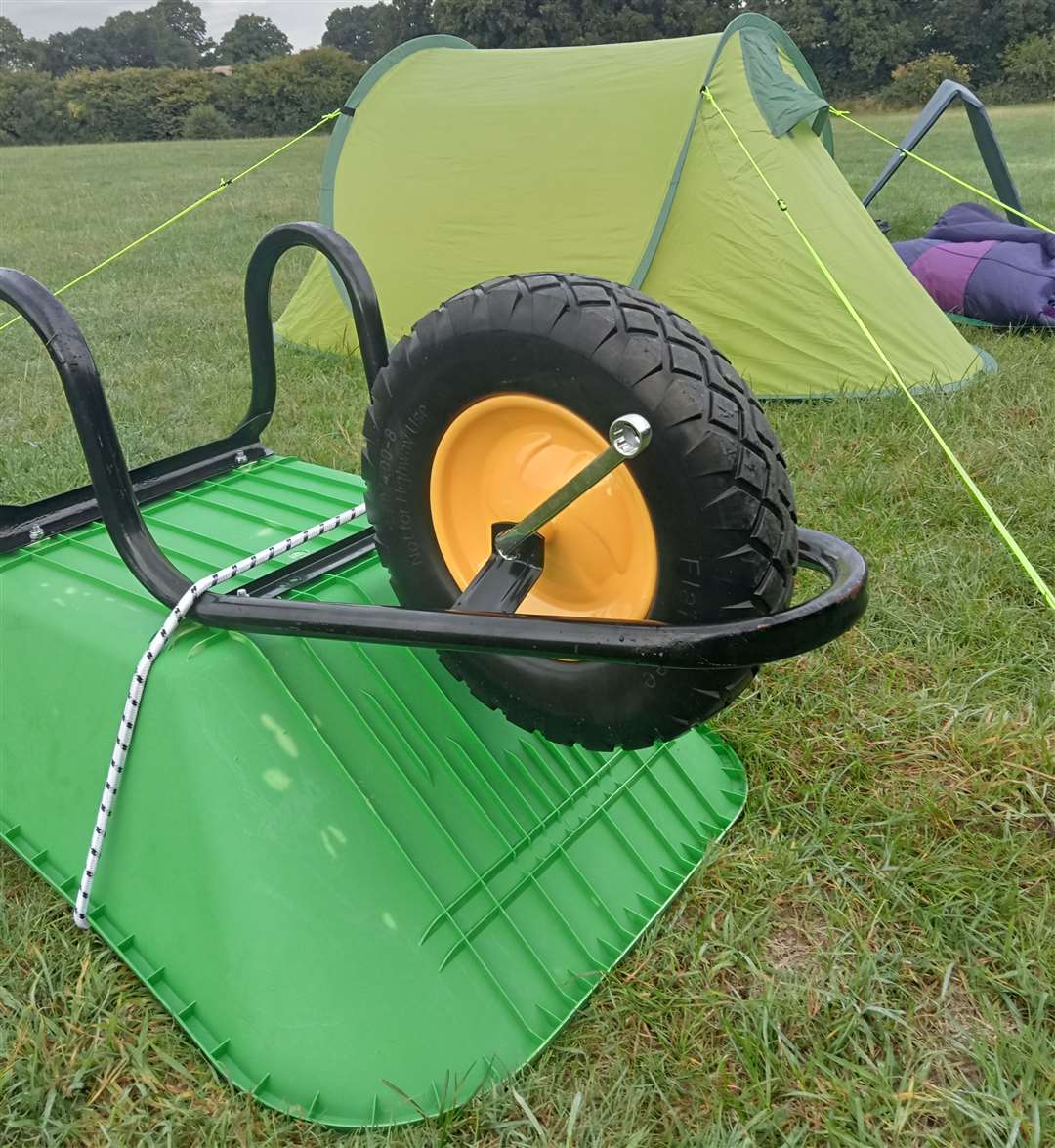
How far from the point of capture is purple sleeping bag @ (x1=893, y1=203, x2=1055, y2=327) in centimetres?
479

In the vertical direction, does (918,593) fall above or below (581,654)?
below

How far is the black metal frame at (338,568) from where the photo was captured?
0.89m

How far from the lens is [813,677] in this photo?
2.12 metres

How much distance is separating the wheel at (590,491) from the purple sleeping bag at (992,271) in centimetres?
463

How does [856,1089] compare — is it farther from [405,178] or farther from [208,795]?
[405,178]

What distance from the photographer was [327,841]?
1.30m

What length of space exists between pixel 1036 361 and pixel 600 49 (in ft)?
8.44

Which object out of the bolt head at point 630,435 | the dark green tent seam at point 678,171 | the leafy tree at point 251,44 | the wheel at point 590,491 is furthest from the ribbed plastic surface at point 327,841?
the leafy tree at point 251,44

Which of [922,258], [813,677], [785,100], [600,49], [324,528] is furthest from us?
[922,258]

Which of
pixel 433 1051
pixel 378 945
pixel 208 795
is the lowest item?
pixel 433 1051

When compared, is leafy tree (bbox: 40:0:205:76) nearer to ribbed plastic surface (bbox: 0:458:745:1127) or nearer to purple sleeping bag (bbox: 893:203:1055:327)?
purple sleeping bag (bbox: 893:203:1055:327)

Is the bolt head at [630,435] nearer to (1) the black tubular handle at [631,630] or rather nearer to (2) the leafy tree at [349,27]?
(1) the black tubular handle at [631,630]

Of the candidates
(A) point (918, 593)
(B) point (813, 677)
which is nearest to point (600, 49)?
(A) point (918, 593)

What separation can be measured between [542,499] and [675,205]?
3.09 meters
